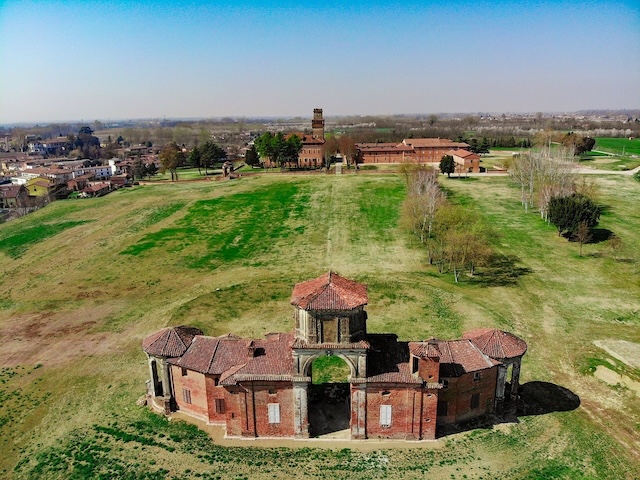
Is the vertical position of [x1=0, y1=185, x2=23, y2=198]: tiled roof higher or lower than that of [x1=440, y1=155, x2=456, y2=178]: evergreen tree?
lower

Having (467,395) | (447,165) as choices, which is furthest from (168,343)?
(447,165)

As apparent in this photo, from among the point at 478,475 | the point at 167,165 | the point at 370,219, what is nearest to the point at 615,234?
the point at 370,219

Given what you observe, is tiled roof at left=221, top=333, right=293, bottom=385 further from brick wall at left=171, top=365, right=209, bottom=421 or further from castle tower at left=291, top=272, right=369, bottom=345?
brick wall at left=171, top=365, right=209, bottom=421

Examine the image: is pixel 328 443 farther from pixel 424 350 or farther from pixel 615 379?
pixel 615 379

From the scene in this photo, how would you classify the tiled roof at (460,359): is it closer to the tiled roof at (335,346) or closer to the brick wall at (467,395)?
the brick wall at (467,395)

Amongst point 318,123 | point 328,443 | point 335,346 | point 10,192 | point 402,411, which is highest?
point 318,123

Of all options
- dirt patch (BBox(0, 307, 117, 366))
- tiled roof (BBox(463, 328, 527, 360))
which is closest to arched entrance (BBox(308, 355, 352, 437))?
tiled roof (BBox(463, 328, 527, 360))
